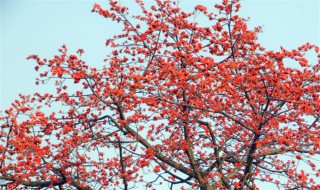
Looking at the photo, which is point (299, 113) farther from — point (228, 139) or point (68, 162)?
point (68, 162)

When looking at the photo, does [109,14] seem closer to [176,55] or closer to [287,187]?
[176,55]

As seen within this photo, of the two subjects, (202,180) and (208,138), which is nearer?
(202,180)

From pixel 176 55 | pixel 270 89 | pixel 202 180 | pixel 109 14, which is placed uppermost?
pixel 109 14

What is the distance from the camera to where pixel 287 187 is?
13.7 meters

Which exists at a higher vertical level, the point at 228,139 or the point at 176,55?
the point at 176,55

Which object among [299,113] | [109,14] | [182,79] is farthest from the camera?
[109,14]

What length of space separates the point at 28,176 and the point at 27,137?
989 millimetres

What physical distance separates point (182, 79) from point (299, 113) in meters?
3.24

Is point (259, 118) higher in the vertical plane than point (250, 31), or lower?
lower

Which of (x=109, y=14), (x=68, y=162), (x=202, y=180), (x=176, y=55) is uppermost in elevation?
(x=109, y=14)

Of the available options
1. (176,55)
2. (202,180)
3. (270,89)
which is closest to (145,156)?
(202,180)

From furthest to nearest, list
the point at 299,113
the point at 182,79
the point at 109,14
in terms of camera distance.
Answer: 1. the point at 109,14
2. the point at 299,113
3. the point at 182,79

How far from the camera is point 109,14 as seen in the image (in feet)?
45.5

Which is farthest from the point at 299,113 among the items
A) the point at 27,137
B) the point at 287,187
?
the point at 27,137
